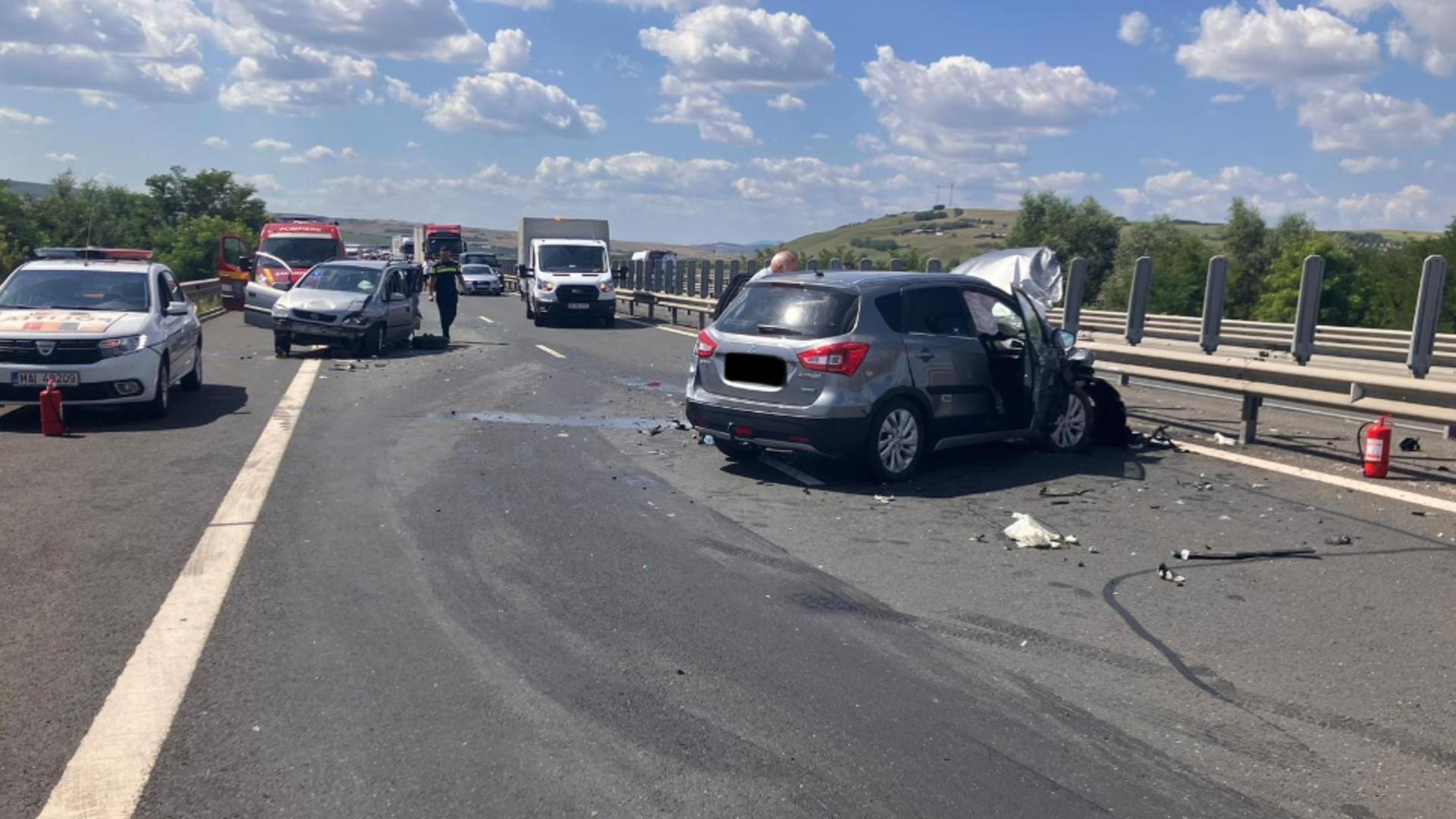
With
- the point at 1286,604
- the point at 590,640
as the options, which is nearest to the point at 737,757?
the point at 590,640

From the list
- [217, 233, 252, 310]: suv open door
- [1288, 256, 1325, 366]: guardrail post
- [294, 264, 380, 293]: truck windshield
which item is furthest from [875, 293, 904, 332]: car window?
[217, 233, 252, 310]: suv open door

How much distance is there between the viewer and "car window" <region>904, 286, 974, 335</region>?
33.9 ft

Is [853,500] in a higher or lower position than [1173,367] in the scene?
lower

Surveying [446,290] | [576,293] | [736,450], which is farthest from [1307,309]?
[576,293]

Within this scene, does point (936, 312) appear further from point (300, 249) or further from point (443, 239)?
point (443, 239)

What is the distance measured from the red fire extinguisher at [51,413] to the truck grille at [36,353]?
56cm

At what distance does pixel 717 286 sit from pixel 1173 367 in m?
22.0

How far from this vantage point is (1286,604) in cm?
671

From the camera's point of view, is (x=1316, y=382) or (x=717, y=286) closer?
(x=1316, y=382)

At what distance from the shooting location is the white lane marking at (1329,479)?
9.30m

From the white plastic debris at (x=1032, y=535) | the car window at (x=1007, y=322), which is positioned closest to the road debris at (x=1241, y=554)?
the white plastic debris at (x=1032, y=535)

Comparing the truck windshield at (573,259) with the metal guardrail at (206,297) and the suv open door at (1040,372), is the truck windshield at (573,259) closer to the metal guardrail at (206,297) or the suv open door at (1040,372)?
the metal guardrail at (206,297)

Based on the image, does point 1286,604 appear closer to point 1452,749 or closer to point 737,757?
point 1452,749

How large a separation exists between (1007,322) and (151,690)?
8.04m
